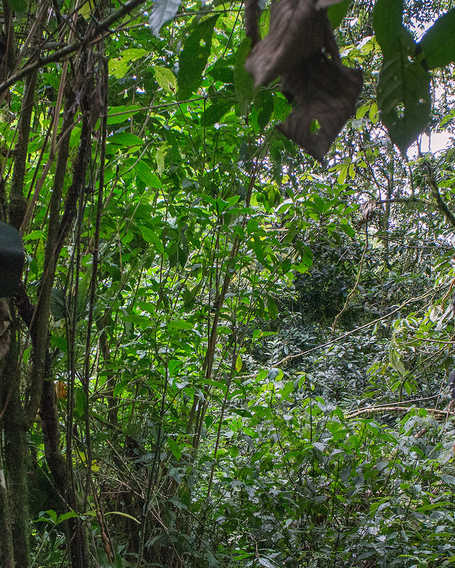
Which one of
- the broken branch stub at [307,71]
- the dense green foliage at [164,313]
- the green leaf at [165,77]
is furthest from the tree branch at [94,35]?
the green leaf at [165,77]

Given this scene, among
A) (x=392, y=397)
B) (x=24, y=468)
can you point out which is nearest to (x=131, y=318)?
(x=24, y=468)

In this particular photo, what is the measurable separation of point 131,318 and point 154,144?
569 mm

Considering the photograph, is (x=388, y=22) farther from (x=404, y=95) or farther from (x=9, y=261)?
(x=9, y=261)

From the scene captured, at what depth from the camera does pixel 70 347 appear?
3.17ft

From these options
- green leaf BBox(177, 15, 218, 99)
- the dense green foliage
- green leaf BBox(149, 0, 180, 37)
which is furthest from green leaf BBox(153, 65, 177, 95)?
green leaf BBox(149, 0, 180, 37)

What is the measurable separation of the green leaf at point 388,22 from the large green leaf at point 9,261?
0.37 meters

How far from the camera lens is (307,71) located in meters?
0.27

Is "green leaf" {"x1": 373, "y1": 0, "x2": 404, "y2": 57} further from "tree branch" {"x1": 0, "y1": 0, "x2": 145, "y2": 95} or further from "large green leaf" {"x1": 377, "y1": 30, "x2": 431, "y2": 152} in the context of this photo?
"tree branch" {"x1": 0, "y1": 0, "x2": 145, "y2": 95}

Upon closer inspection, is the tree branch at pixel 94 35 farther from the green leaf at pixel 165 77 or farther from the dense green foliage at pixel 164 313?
the green leaf at pixel 165 77

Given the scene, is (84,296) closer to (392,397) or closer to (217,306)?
(217,306)

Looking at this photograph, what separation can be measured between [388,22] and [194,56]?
0.18 m

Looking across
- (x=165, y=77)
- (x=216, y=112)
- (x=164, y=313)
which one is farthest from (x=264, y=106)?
(x=164, y=313)

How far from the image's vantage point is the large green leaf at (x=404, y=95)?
329 millimetres

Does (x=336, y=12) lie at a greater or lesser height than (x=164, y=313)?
greater
